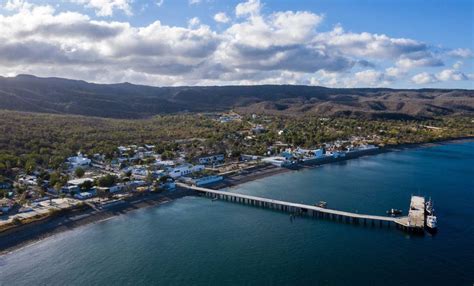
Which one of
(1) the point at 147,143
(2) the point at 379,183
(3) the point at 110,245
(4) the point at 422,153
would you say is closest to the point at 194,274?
(3) the point at 110,245

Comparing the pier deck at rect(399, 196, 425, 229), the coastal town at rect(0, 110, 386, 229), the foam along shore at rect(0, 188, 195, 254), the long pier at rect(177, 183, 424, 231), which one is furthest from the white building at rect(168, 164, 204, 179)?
the pier deck at rect(399, 196, 425, 229)

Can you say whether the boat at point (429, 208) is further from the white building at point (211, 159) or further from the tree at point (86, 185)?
the tree at point (86, 185)

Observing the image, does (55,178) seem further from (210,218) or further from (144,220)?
(210,218)

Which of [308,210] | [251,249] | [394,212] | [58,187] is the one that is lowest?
[251,249]

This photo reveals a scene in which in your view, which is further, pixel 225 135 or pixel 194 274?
pixel 225 135

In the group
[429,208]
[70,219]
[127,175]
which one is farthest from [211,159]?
[429,208]

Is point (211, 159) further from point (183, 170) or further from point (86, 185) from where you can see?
point (86, 185)
